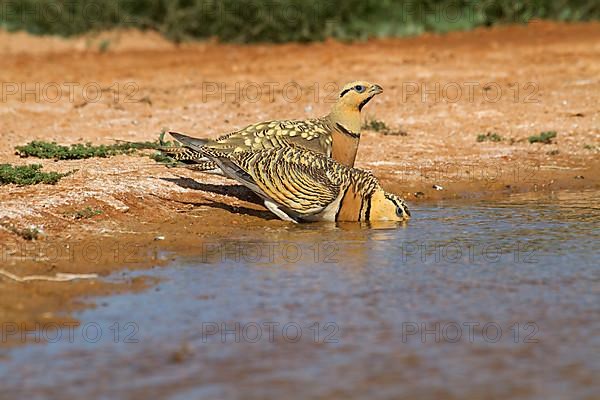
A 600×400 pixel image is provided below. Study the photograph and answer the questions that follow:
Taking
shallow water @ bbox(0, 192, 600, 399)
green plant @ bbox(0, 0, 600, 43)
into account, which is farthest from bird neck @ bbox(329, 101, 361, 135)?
green plant @ bbox(0, 0, 600, 43)

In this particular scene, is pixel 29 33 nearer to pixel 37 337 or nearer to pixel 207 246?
pixel 207 246

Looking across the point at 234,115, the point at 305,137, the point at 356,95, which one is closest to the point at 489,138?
the point at 234,115

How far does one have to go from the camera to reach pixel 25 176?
9188 millimetres

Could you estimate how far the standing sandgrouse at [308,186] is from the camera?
855 cm

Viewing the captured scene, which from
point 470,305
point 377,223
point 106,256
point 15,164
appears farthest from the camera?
point 15,164

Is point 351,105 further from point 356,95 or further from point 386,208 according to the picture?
point 386,208

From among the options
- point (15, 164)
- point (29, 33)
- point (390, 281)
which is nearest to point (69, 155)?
point (15, 164)

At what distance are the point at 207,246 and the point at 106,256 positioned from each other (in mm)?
789

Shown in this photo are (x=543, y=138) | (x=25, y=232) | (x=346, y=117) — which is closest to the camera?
(x=25, y=232)

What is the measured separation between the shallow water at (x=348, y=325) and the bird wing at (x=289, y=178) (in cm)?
31

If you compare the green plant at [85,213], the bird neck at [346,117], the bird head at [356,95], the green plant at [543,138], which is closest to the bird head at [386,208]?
the bird neck at [346,117]

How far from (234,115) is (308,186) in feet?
15.7

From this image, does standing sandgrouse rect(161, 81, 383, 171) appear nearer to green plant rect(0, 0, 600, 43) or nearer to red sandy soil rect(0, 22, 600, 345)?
red sandy soil rect(0, 22, 600, 345)

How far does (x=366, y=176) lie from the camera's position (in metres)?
8.88
